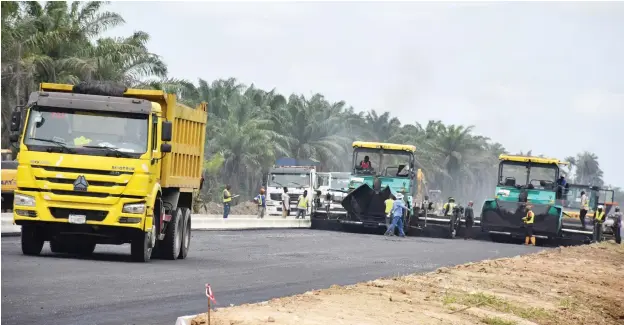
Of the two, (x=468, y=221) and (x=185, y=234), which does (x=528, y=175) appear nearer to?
(x=468, y=221)

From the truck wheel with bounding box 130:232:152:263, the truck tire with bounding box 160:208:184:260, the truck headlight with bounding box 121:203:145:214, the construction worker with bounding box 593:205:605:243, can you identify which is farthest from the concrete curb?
the construction worker with bounding box 593:205:605:243

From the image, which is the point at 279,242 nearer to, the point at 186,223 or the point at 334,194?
the point at 186,223

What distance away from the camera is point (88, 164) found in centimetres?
1870

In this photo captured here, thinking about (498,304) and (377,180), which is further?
(377,180)

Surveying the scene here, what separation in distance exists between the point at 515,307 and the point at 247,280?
4.23 metres

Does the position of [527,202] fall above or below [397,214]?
above

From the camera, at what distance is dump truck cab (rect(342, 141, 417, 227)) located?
146 ft

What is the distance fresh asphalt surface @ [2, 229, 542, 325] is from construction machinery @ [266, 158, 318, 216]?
28162 mm

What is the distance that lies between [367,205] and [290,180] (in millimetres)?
16079

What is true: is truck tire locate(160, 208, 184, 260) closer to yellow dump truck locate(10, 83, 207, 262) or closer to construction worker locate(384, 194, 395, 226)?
yellow dump truck locate(10, 83, 207, 262)

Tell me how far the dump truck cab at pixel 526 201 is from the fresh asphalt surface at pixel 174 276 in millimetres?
13429

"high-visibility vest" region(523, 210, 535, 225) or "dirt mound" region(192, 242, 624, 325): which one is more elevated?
"high-visibility vest" region(523, 210, 535, 225)

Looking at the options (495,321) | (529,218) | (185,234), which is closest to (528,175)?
(529,218)

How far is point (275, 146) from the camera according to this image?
73.1m
